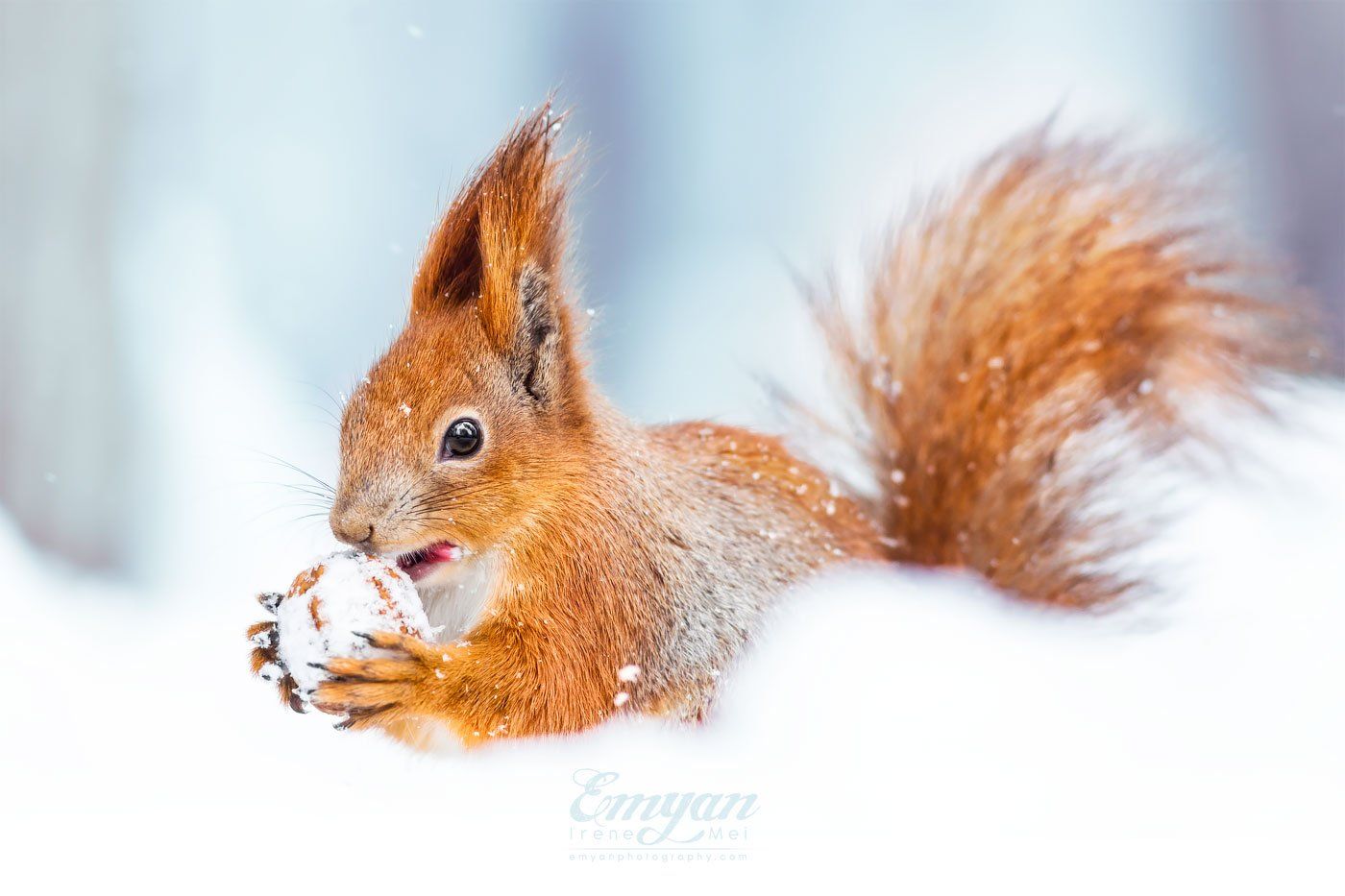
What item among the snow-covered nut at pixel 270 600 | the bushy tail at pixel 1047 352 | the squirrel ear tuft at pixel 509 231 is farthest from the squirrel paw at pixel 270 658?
the bushy tail at pixel 1047 352

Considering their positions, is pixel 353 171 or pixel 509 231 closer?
pixel 509 231

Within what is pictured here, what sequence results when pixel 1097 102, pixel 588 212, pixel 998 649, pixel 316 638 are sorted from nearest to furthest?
pixel 316 638 < pixel 588 212 < pixel 998 649 < pixel 1097 102

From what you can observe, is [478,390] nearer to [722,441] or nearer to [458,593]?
[458,593]

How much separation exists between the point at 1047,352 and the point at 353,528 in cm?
85

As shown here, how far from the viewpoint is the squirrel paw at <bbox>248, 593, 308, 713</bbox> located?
856 millimetres

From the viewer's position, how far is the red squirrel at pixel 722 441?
87cm

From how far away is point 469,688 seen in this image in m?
0.85

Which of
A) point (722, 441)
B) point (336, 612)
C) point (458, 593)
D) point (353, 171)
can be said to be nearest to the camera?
point (336, 612)

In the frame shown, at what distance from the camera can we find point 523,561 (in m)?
0.89

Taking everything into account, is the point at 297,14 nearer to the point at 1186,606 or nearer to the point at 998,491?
the point at 998,491

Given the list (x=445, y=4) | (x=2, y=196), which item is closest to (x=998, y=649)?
(x=445, y=4)

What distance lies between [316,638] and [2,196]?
2.65ft

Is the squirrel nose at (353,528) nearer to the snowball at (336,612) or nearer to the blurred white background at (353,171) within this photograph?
the snowball at (336,612)

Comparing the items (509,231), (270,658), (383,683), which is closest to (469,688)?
(383,683)
